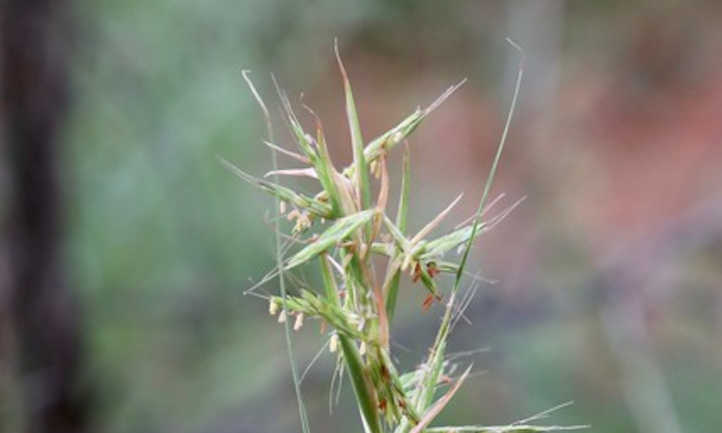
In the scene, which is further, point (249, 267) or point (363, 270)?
point (249, 267)

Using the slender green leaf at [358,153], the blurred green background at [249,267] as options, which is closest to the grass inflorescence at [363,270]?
the slender green leaf at [358,153]

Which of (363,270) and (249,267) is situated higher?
(249,267)

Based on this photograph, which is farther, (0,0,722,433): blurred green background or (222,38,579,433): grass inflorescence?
(0,0,722,433): blurred green background

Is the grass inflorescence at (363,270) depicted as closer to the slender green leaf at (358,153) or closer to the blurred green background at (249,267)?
the slender green leaf at (358,153)

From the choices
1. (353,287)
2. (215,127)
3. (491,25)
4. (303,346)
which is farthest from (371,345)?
(491,25)

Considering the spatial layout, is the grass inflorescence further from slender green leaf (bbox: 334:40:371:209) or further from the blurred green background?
the blurred green background

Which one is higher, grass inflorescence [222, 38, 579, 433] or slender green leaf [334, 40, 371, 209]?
slender green leaf [334, 40, 371, 209]

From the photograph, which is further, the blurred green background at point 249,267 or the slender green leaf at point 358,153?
the blurred green background at point 249,267

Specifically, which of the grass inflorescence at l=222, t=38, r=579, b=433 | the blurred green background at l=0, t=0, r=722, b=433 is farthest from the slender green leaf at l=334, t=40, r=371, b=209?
the blurred green background at l=0, t=0, r=722, b=433

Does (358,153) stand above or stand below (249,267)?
below

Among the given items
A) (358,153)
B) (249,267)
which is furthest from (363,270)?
(249,267)

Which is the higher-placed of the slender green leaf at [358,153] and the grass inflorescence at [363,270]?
the slender green leaf at [358,153]

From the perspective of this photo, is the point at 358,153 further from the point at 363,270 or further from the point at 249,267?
the point at 249,267
